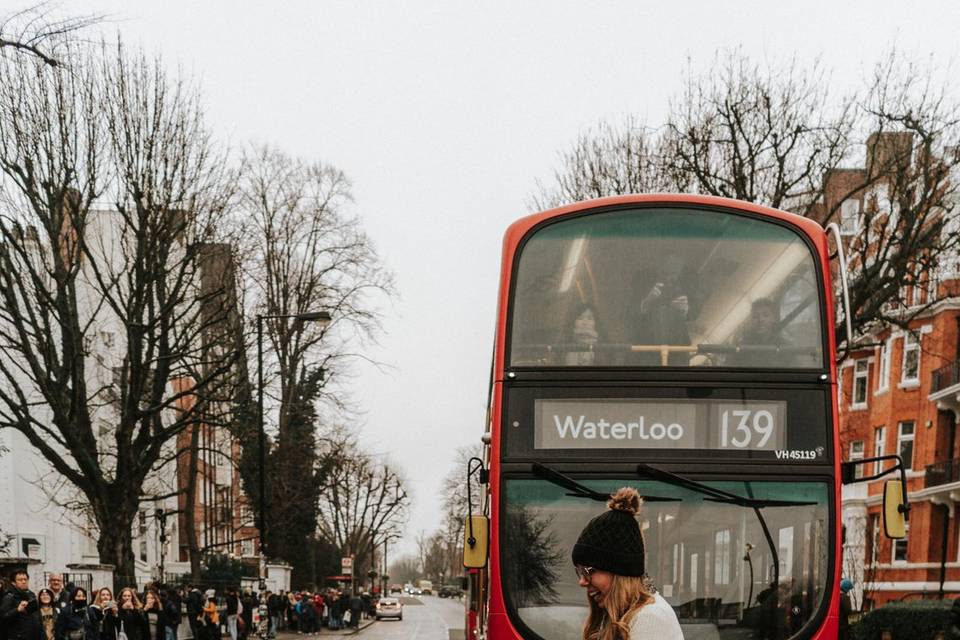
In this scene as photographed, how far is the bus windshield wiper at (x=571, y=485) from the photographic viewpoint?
887 cm

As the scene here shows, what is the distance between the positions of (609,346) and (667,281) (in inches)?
30.1

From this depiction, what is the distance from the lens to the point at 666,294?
9.48 metres

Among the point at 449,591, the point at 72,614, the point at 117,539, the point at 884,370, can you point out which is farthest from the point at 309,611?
the point at 449,591

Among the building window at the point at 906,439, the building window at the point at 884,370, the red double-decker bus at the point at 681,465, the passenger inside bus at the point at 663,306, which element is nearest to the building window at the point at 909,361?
the building window at the point at 884,370

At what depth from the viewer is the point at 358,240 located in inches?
1668

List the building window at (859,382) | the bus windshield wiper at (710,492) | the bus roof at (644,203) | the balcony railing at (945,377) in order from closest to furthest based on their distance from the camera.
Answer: the bus windshield wiper at (710,492) → the bus roof at (644,203) → the balcony railing at (945,377) → the building window at (859,382)

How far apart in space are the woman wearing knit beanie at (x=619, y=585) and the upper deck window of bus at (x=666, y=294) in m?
5.44

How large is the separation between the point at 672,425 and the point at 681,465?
0.28 metres

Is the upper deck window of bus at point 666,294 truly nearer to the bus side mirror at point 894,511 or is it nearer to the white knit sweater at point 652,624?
the bus side mirror at point 894,511

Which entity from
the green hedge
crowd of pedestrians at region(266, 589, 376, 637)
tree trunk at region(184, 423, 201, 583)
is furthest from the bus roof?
crowd of pedestrians at region(266, 589, 376, 637)

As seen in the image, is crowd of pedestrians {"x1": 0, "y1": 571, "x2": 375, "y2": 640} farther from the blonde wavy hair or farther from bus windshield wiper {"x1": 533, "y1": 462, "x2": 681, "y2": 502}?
the blonde wavy hair

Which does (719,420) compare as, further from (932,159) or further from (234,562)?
(234,562)

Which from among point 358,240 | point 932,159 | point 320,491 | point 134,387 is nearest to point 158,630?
point 134,387

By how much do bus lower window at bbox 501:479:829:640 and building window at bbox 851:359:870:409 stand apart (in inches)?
1630
